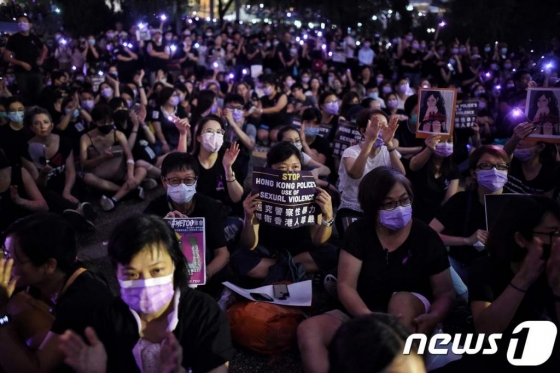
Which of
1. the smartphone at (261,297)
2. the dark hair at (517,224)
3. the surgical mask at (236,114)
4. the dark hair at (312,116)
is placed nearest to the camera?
the dark hair at (517,224)

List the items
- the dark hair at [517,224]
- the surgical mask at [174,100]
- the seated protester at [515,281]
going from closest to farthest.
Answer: the seated protester at [515,281], the dark hair at [517,224], the surgical mask at [174,100]

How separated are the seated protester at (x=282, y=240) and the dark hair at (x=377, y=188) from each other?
0.57 meters

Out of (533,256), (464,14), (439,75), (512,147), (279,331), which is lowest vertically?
(279,331)

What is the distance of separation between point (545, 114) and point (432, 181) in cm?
116

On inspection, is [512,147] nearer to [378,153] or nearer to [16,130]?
[378,153]

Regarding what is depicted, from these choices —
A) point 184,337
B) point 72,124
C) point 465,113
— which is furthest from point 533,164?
point 72,124

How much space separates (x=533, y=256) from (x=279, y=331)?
181 centimetres

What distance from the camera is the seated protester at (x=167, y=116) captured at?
8.98 metres

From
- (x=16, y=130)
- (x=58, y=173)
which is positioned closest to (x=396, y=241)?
(x=58, y=173)

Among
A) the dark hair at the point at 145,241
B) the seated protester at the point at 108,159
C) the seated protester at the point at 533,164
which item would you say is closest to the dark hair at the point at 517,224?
the dark hair at the point at 145,241

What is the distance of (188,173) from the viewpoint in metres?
4.23

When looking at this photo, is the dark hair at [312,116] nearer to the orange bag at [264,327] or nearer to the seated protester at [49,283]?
the orange bag at [264,327]

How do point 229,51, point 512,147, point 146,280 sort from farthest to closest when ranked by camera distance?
point 229,51 < point 512,147 < point 146,280

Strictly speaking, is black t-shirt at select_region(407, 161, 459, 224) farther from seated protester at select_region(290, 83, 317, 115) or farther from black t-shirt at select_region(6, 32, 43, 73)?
black t-shirt at select_region(6, 32, 43, 73)
